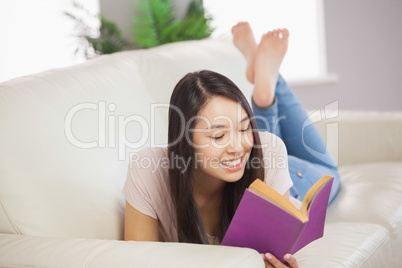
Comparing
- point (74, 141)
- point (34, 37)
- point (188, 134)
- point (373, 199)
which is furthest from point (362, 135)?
point (34, 37)

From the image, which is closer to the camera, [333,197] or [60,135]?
[60,135]

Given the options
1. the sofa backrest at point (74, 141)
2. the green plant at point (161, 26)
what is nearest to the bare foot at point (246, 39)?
the sofa backrest at point (74, 141)

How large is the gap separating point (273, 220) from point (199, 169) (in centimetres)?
39

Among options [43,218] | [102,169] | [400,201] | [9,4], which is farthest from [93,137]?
[9,4]

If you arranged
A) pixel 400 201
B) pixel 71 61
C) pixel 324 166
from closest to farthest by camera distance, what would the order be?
pixel 400 201, pixel 324 166, pixel 71 61

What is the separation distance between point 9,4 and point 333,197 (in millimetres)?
2202

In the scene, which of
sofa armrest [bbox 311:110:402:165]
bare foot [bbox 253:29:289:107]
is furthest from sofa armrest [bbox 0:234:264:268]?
sofa armrest [bbox 311:110:402:165]

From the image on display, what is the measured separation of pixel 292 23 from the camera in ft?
14.7

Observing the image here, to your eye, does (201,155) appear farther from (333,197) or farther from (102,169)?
(333,197)

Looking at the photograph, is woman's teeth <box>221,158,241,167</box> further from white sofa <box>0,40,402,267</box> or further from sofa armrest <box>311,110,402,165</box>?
sofa armrest <box>311,110,402,165</box>

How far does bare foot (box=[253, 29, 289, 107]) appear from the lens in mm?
2031

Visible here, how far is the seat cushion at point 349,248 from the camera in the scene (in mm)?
1484

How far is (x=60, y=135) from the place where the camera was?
157 cm

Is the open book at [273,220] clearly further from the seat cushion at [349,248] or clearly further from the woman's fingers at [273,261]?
the seat cushion at [349,248]
